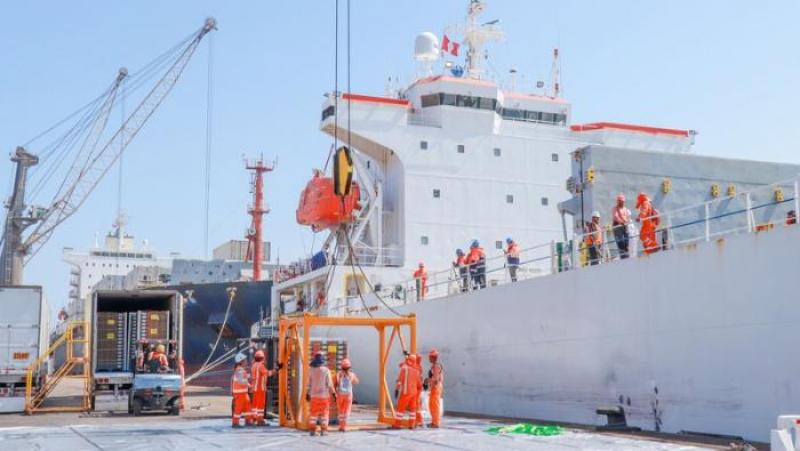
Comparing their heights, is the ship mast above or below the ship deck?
above

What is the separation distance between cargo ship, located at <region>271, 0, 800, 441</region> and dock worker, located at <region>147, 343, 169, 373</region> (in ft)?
13.5

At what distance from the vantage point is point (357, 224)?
2855cm

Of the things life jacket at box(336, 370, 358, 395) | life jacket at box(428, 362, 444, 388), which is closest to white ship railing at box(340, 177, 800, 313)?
life jacket at box(428, 362, 444, 388)

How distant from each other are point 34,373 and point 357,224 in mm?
10955

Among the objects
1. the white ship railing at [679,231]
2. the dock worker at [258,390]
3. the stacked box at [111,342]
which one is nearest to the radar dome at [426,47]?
the white ship railing at [679,231]

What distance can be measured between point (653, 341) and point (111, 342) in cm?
1314

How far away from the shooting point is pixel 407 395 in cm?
1460

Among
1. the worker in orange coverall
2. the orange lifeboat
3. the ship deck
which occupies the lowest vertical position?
the ship deck

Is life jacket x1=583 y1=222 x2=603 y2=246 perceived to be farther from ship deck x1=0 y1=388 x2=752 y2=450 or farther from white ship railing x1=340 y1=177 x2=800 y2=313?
ship deck x1=0 y1=388 x2=752 y2=450

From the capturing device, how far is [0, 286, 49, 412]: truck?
67.9 feet

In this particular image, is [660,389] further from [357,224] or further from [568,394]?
[357,224]

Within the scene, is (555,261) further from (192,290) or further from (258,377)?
(192,290)

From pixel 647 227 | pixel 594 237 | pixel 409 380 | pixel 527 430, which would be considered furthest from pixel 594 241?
pixel 409 380

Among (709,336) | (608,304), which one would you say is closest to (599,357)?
(608,304)
